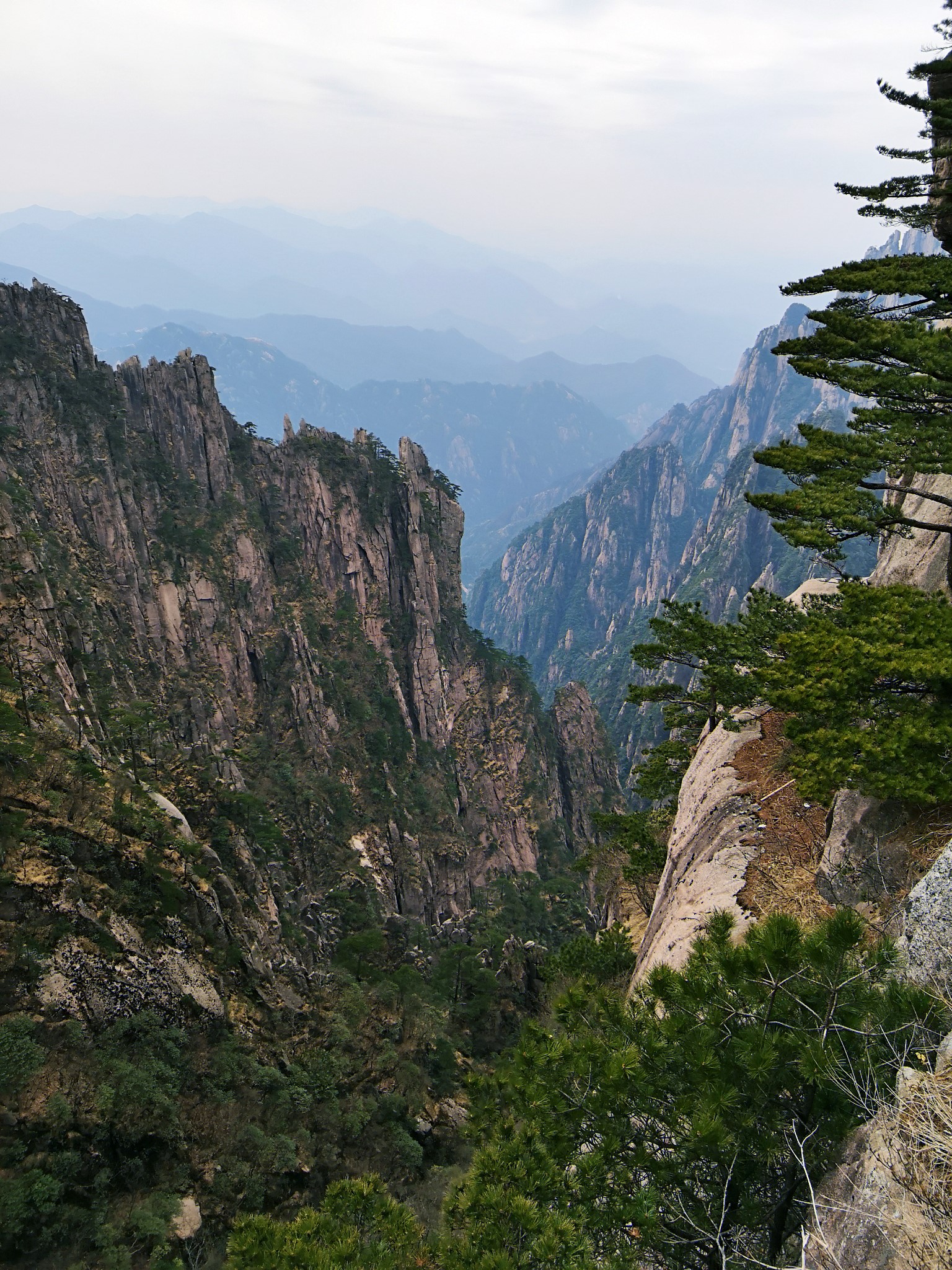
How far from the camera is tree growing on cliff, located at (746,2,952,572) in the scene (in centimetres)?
1263

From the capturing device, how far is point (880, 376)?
13.2m

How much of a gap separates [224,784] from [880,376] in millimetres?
32675

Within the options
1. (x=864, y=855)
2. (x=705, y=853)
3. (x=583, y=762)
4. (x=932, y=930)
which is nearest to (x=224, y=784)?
(x=705, y=853)

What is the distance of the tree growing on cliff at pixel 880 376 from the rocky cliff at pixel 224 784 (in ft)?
60.1

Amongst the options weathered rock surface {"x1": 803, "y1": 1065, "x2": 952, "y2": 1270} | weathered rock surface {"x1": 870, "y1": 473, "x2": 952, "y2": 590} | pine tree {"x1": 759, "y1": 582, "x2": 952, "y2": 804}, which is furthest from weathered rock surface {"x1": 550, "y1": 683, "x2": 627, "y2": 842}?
weathered rock surface {"x1": 803, "y1": 1065, "x2": 952, "y2": 1270}

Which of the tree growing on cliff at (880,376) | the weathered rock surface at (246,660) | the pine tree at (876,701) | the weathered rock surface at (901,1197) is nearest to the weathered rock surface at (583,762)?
Result: the weathered rock surface at (246,660)

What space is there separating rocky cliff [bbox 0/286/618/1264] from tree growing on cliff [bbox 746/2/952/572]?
18320 mm

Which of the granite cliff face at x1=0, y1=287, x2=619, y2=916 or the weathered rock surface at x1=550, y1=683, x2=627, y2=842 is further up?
the granite cliff face at x1=0, y1=287, x2=619, y2=916

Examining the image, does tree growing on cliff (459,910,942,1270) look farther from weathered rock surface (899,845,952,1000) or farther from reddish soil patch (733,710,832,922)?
reddish soil patch (733,710,832,922)

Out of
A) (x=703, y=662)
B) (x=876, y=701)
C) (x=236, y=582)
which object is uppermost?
(x=876, y=701)

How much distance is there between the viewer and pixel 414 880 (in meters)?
63.3

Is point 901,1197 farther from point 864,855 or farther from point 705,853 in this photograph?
point 705,853

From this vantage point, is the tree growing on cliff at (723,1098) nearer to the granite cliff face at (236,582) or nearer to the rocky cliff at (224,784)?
the rocky cliff at (224,784)

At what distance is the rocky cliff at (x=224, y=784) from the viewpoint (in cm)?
1778
